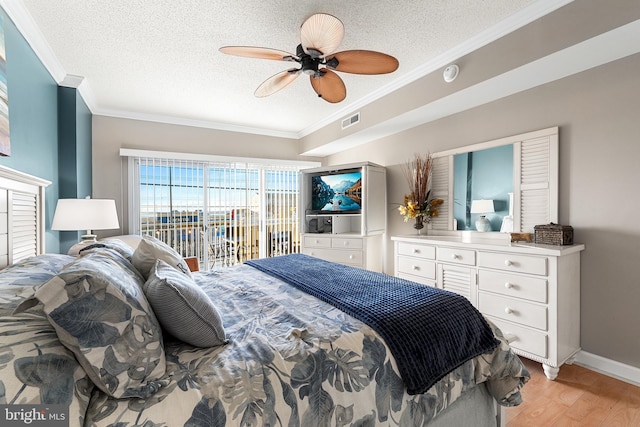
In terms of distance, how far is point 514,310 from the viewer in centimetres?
215

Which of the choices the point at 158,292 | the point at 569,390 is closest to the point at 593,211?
the point at 569,390

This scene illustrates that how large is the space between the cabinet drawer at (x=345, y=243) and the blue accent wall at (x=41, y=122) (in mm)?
2980

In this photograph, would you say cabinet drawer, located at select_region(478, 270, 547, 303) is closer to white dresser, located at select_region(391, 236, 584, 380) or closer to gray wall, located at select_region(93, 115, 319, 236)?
white dresser, located at select_region(391, 236, 584, 380)

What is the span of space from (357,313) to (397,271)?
2013mm

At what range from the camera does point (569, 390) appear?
1877 mm

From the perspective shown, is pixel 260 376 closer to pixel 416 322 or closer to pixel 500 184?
pixel 416 322

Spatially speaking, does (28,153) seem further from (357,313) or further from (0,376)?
(357,313)

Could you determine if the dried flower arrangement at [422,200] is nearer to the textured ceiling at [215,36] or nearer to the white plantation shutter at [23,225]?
the textured ceiling at [215,36]

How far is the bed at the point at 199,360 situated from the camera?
70 cm

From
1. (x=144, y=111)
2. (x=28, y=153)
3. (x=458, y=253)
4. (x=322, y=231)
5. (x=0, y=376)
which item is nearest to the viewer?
(x=0, y=376)

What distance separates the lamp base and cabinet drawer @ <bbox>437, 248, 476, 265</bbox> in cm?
51

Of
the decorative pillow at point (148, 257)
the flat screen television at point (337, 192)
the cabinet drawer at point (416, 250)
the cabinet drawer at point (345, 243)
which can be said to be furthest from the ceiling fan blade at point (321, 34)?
the cabinet drawer at point (345, 243)

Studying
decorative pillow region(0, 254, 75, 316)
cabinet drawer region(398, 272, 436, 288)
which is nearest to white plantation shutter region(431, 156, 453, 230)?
cabinet drawer region(398, 272, 436, 288)

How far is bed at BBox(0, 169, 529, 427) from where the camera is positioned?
0.70m
